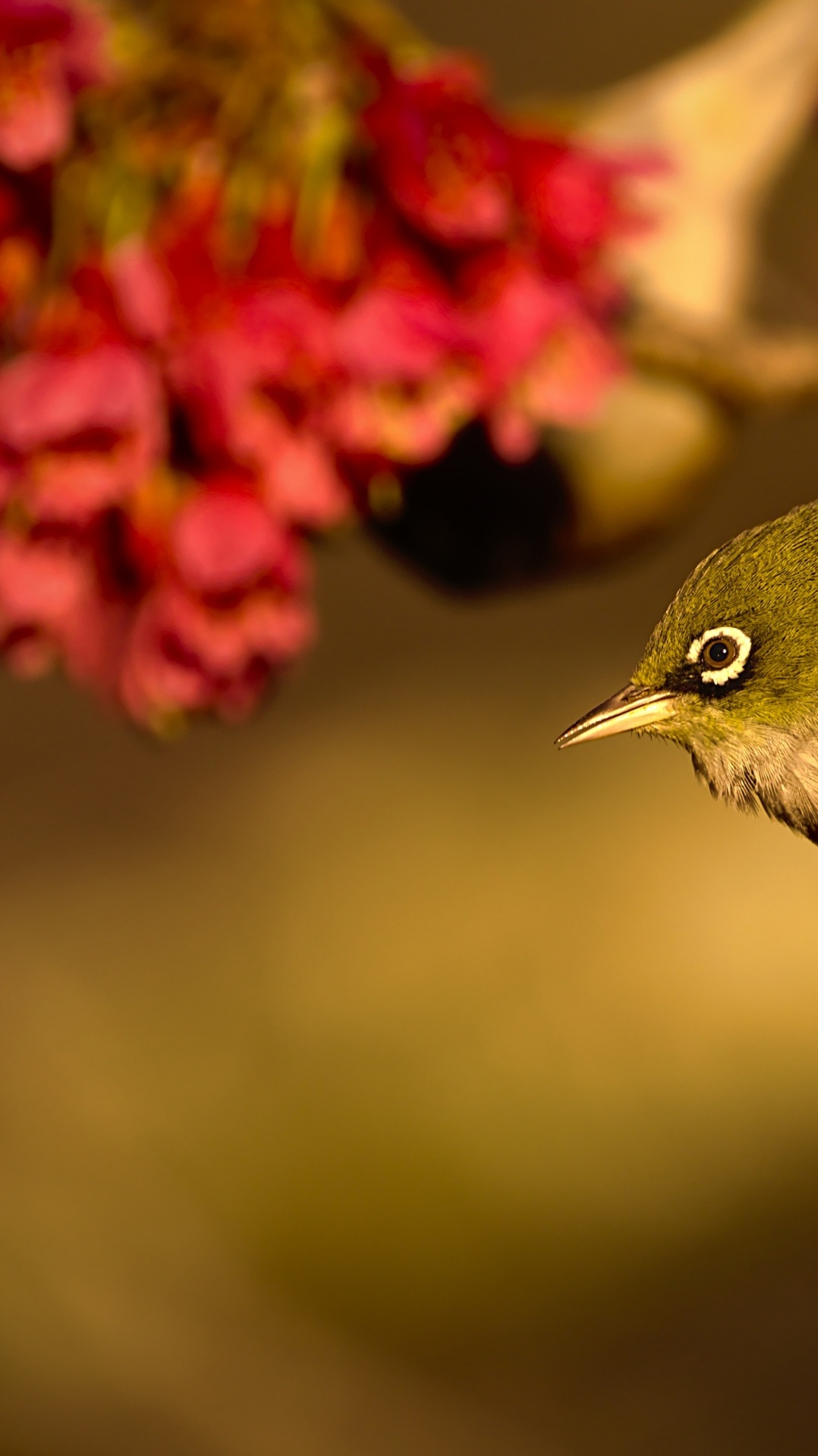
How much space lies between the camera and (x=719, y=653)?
299 millimetres

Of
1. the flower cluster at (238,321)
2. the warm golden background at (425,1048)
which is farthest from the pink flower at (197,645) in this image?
the warm golden background at (425,1048)

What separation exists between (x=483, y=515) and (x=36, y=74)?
18 centimetres

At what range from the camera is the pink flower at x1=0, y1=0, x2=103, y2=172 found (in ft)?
1.04

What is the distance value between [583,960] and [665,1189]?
115 mm

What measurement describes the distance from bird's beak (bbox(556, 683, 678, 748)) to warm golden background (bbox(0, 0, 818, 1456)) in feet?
1.07

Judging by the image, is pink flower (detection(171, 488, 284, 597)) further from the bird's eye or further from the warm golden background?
the warm golden background

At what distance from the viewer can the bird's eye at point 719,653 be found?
295mm

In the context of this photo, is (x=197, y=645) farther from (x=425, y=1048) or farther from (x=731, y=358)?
(x=425, y=1048)

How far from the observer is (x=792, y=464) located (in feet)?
2.05

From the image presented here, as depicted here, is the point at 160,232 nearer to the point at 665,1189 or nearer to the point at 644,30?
the point at 644,30

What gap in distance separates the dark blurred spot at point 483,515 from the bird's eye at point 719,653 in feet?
0.47

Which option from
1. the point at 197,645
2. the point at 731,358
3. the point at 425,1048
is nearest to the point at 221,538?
the point at 197,645

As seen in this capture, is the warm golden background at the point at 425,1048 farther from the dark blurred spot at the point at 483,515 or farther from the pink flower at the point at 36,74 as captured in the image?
the pink flower at the point at 36,74

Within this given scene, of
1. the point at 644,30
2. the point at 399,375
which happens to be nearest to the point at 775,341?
the point at 399,375
